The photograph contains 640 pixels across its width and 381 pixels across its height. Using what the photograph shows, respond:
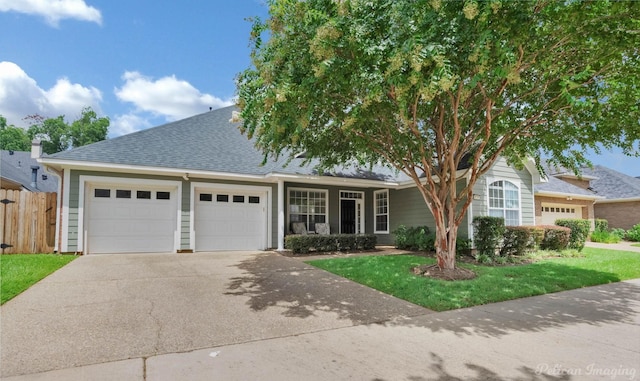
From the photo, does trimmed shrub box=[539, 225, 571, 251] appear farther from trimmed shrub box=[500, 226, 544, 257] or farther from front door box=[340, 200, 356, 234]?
front door box=[340, 200, 356, 234]

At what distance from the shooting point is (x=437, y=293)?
20.9 ft

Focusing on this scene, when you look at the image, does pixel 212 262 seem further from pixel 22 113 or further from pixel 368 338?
pixel 22 113

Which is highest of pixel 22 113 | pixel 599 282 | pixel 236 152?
pixel 22 113

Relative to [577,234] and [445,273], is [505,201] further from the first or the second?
[445,273]

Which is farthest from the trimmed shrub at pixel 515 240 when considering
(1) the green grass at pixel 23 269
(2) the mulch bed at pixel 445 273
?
(1) the green grass at pixel 23 269

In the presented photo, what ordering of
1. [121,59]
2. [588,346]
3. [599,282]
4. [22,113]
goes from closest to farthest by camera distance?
[588,346], [599,282], [121,59], [22,113]

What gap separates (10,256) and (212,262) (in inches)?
205

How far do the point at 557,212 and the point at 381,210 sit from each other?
1092 centimetres

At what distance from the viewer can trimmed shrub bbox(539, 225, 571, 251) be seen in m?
12.3

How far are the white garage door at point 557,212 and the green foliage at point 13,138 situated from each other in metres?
51.2

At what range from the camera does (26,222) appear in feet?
32.3

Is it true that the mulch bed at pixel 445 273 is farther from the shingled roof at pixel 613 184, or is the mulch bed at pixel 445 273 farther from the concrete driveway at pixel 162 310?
the shingled roof at pixel 613 184

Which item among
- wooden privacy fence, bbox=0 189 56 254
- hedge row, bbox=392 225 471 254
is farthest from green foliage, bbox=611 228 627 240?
wooden privacy fence, bbox=0 189 56 254

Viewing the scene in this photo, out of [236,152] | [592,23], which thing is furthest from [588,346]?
[236,152]
